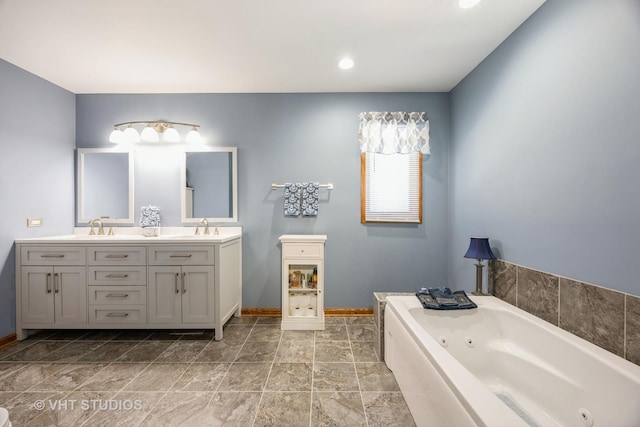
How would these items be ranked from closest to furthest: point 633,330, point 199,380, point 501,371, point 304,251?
point 633,330
point 501,371
point 199,380
point 304,251

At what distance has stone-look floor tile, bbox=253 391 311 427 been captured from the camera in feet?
4.79

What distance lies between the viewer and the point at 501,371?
1.60m

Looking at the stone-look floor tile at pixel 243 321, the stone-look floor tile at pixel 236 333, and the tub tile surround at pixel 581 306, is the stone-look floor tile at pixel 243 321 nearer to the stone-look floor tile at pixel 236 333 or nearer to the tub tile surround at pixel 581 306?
the stone-look floor tile at pixel 236 333

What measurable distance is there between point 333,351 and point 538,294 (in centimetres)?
153

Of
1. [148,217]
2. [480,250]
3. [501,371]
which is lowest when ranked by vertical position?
[501,371]

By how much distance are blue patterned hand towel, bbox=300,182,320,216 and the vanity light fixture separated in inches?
51.7

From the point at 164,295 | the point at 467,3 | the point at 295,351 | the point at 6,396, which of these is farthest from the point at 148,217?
the point at 467,3

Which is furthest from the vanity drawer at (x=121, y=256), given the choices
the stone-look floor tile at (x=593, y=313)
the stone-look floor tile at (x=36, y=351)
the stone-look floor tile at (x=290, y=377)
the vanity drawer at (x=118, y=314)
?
the stone-look floor tile at (x=593, y=313)

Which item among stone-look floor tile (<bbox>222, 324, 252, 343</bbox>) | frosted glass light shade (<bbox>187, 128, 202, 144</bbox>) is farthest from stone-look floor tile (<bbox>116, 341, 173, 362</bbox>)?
frosted glass light shade (<bbox>187, 128, 202, 144</bbox>)

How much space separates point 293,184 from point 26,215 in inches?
99.6

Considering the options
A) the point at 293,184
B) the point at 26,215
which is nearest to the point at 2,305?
the point at 26,215

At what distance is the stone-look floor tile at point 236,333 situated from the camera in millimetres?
2408

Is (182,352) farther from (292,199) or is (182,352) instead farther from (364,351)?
(292,199)

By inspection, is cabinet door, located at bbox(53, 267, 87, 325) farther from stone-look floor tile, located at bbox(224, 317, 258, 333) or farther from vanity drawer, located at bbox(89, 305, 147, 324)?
stone-look floor tile, located at bbox(224, 317, 258, 333)
